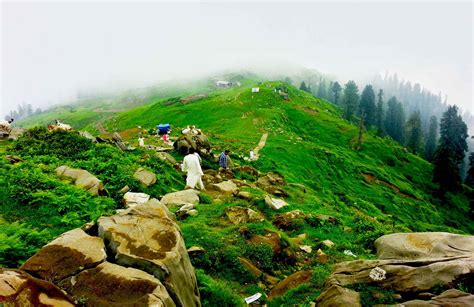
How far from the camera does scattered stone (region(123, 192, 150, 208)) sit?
15.1m

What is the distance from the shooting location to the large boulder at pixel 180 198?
660 inches

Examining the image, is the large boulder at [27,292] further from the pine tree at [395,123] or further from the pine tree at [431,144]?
the pine tree at [395,123]

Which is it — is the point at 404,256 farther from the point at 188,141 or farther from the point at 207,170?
the point at 188,141

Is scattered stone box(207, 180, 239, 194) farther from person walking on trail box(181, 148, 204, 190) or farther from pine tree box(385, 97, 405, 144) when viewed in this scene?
pine tree box(385, 97, 405, 144)

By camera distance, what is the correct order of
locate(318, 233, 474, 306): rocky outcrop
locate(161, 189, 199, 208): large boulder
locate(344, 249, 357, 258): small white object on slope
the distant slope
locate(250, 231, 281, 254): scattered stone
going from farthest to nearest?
the distant slope → locate(161, 189, 199, 208): large boulder → locate(344, 249, 357, 258): small white object on slope → locate(250, 231, 281, 254): scattered stone → locate(318, 233, 474, 306): rocky outcrop

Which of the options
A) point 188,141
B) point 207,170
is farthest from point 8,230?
point 188,141

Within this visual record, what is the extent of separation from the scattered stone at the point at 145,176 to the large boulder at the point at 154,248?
337 inches

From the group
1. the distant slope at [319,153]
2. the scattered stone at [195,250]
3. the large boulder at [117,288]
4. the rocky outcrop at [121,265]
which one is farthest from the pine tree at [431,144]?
the large boulder at [117,288]

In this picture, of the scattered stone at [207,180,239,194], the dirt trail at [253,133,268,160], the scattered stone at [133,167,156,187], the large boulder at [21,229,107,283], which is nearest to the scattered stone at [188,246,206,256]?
the large boulder at [21,229,107,283]

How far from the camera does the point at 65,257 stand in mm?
7180

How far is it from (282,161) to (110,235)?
140 feet

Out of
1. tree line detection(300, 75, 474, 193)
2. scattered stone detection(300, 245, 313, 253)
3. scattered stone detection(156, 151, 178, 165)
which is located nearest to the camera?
scattered stone detection(300, 245, 313, 253)

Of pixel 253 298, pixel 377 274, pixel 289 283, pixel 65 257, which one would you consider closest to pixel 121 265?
pixel 65 257

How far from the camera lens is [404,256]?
10125 millimetres
